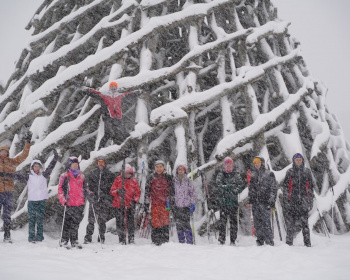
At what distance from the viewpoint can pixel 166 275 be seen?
318 cm

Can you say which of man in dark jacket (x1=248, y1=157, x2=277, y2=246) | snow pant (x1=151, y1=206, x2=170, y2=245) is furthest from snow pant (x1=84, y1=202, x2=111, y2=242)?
man in dark jacket (x1=248, y1=157, x2=277, y2=246)

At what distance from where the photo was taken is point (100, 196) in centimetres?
575

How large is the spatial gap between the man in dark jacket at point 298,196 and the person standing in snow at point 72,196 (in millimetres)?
3796

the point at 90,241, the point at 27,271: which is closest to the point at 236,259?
the point at 27,271

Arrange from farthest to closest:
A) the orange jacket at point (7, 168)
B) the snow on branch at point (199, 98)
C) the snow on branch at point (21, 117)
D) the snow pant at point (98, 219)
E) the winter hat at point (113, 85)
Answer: the snow on branch at point (21, 117) < the winter hat at point (113, 85) < the snow on branch at point (199, 98) < the snow pant at point (98, 219) < the orange jacket at point (7, 168)

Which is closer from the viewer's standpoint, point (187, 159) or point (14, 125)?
point (187, 159)

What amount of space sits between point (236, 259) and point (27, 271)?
8.66 feet

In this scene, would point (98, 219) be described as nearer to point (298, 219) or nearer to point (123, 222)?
point (123, 222)

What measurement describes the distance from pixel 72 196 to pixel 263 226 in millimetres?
3621

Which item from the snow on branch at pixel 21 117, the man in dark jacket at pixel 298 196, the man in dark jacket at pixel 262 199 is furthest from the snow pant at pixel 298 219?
the snow on branch at pixel 21 117

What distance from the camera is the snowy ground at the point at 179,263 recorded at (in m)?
3.05

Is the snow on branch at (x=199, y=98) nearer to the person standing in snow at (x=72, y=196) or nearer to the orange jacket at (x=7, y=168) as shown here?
the person standing in snow at (x=72, y=196)

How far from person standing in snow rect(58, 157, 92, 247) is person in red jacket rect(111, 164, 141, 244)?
21.2 inches

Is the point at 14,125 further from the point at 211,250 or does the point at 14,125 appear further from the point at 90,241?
the point at 211,250
